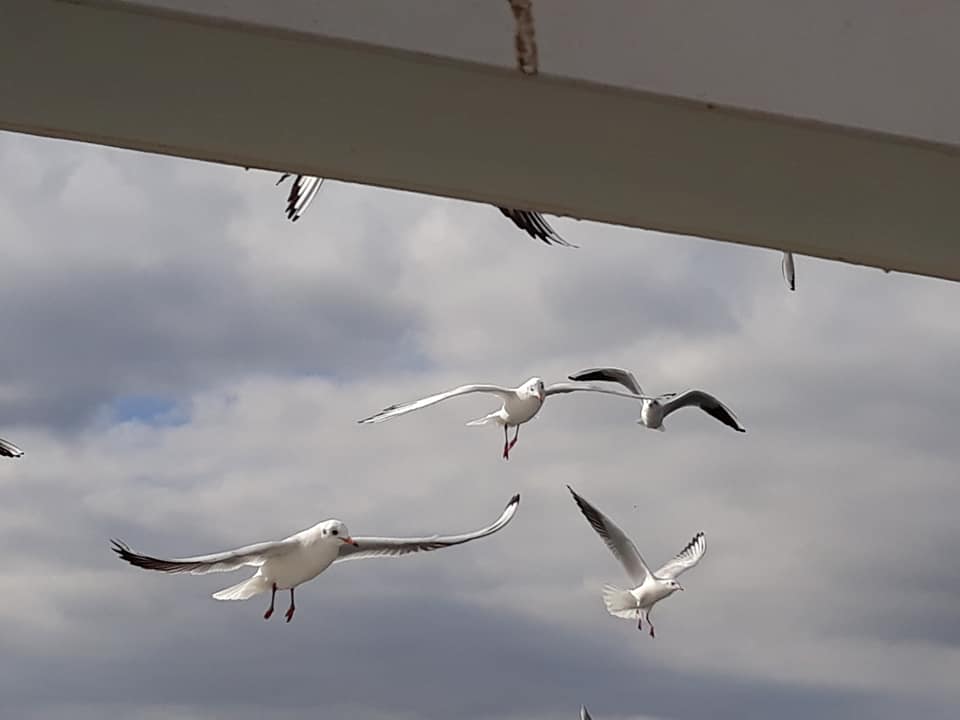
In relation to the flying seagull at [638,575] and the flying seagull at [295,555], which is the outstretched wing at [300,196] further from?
the flying seagull at [638,575]

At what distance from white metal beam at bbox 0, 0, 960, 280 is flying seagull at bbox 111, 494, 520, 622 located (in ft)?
4.76

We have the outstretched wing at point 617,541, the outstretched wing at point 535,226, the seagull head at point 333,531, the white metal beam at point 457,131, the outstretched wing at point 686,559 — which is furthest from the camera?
the outstretched wing at point 686,559

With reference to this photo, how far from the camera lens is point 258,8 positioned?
Answer: 636mm

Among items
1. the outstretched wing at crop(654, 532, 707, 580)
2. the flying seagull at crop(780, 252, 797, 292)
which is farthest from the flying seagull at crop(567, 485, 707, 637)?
the flying seagull at crop(780, 252, 797, 292)

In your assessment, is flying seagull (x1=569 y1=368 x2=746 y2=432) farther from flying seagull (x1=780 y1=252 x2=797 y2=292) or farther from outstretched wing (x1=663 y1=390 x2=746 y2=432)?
flying seagull (x1=780 y1=252 x2=797 y2=292)

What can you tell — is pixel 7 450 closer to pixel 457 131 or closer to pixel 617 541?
pixel 457 131

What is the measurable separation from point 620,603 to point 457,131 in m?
4.10

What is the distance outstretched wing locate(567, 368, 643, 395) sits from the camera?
4.08 metres

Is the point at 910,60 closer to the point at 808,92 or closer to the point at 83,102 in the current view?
the point at 808,92

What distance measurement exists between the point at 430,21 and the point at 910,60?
0.23 metres

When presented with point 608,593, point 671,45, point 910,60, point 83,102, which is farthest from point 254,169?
point 608,593

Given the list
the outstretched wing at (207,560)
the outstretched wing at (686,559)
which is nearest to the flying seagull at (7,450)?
the outstretched wing at (207,560)

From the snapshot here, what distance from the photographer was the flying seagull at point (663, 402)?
13.5 ft

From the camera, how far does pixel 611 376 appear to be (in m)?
4.14
